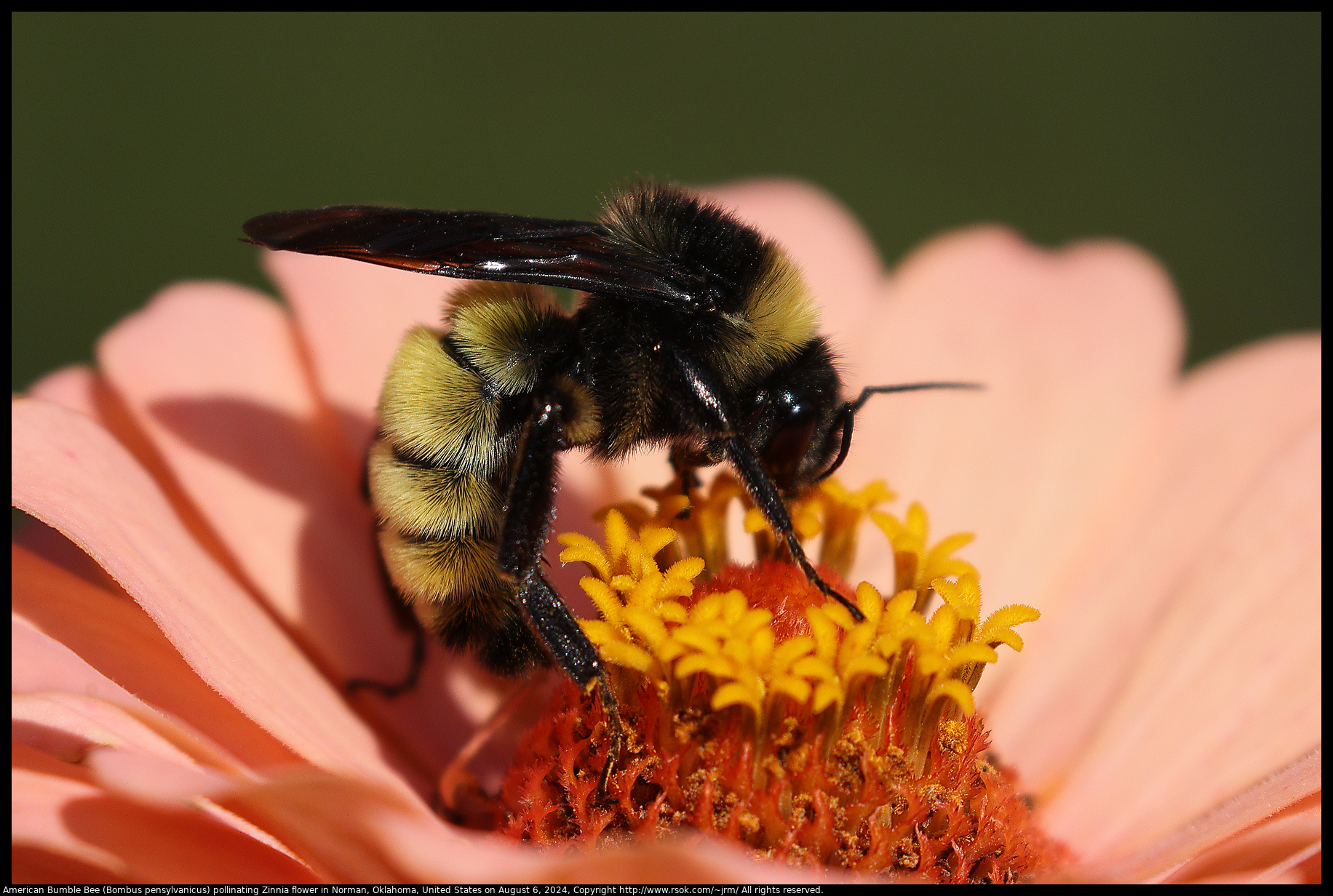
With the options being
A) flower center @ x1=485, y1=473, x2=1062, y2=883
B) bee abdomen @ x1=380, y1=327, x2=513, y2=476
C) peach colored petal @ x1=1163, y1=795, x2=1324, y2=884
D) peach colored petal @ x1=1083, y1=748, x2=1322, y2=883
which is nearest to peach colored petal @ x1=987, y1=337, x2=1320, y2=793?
flower center @ x1=485, y1=473, x2=1062, y2=883

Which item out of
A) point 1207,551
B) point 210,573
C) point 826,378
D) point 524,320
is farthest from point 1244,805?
point 210,573

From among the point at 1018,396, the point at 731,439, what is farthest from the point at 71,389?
the point at 1018,396

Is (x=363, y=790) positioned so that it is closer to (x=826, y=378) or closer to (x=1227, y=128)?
(x=826, y=378)

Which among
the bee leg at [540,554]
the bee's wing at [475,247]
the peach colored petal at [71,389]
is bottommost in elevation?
the peach colored petal at [71,389]

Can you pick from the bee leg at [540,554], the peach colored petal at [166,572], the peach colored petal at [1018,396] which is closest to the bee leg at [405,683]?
the peach colored petal at [166,572]

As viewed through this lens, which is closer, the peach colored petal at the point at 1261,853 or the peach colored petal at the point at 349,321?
the peach colored petal at the point at 1261,853

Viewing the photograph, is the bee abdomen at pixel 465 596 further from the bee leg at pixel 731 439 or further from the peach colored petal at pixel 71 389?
the peach colored petal at pixel 71 389
